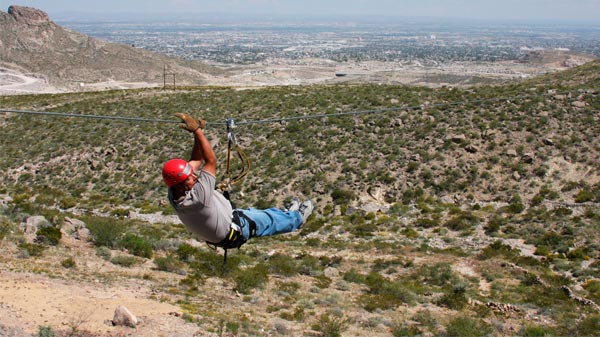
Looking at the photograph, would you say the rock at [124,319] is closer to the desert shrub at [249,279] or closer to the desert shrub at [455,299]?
the desert shrub at [249,279]

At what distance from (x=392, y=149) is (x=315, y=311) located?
16977mm

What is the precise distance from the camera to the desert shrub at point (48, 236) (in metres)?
13.9

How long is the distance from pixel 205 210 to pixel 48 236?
9.58 meters

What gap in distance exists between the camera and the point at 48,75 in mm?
107500

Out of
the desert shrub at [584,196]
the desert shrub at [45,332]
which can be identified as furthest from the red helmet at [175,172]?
the desert shrub at [584,196]

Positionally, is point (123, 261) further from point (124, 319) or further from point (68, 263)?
point (124, 319)

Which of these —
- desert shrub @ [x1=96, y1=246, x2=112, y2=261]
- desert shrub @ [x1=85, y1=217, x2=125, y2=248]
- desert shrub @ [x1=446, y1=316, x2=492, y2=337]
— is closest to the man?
desert shrub @ [x1=446, y1=316, x2=492, y2=337]

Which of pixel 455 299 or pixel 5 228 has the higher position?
pixel 5 228

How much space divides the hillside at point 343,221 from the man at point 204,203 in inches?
133

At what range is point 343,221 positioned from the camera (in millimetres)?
21609

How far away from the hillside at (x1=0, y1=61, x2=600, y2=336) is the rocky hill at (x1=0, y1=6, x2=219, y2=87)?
255 feet

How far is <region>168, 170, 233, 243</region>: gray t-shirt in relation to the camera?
632 cm

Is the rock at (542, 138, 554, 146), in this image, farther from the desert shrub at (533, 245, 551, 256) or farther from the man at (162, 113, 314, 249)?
the man at (162, 113, 314, 249)

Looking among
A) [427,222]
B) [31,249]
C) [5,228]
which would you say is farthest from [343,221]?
[5,228]
